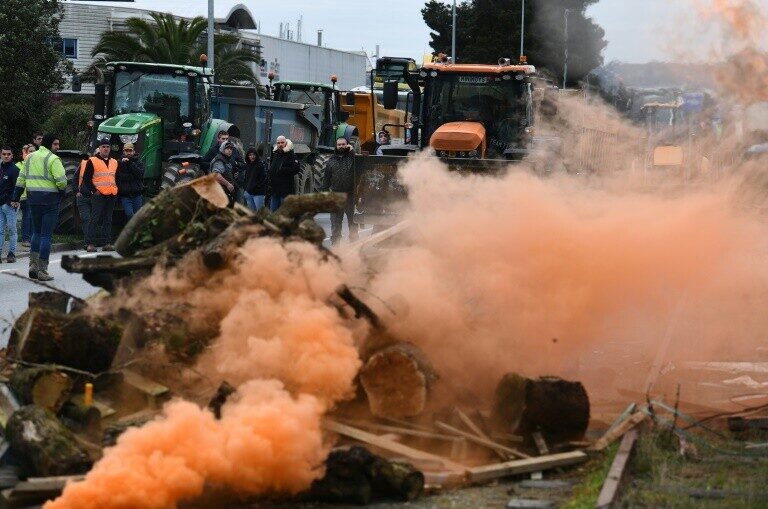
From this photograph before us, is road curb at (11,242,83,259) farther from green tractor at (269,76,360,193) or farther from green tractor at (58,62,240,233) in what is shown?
green tractor at (269,76,360,193)

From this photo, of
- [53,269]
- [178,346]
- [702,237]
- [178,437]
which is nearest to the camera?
[178,437]

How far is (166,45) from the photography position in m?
47.0

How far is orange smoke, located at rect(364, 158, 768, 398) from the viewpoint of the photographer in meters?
10.1

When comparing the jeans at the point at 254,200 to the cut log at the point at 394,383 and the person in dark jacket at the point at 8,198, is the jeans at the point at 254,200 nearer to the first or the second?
the person in dark jacket at the point at 8,198

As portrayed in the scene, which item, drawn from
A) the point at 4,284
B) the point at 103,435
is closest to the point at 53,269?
the point at 4,284

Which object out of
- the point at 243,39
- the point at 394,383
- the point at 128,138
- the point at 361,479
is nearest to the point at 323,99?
the point at 128,138

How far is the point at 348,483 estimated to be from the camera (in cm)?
755

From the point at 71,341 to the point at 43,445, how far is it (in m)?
1.27

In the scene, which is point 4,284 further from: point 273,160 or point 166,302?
point 166,302

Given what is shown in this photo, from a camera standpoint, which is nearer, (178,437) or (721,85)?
(178,437)

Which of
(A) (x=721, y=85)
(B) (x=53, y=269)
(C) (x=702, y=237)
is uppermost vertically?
(A) (x=721, y=85)

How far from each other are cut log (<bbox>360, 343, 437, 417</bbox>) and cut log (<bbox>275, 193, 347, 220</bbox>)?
1592 millimetres

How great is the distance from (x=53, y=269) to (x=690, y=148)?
Result: 12.1 meters

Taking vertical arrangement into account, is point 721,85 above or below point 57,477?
above
